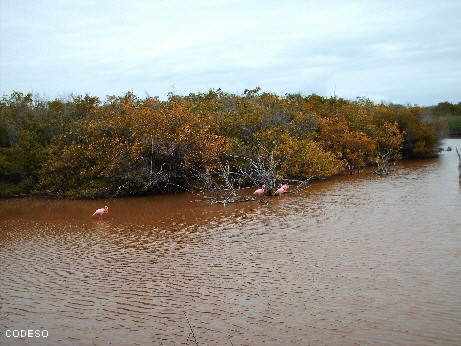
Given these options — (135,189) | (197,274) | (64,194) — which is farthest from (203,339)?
(64,194)

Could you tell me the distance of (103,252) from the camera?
13055 mm

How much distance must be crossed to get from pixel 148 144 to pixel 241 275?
43.4 ft

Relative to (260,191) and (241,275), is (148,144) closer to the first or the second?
(260,191)

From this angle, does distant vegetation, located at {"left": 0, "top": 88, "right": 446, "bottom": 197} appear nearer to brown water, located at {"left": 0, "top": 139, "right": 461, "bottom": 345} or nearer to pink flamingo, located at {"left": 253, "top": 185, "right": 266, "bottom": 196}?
pink flamingo, located at {"left": 253, "top": 185, "right": 266, "bottom": 196}

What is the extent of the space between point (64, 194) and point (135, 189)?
374cm

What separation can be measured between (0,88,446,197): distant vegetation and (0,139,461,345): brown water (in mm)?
4592

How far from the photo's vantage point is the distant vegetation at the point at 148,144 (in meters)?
22.8

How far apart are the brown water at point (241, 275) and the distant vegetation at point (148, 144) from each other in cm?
459

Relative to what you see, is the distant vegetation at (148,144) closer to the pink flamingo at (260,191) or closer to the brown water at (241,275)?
the pink flamingo at (260,191)

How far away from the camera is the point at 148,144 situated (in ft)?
73.7

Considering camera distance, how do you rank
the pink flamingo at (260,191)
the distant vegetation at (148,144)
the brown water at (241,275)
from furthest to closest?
the distant vegetation at (148,144), the pink flamingo at (260,191), the brown water at (241,275)

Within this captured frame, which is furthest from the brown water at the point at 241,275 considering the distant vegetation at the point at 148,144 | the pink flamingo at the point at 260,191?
the distant vegetation at the point at 148,144

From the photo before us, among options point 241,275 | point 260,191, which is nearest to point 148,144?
point 260,191

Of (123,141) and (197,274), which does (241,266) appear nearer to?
(197,274)
